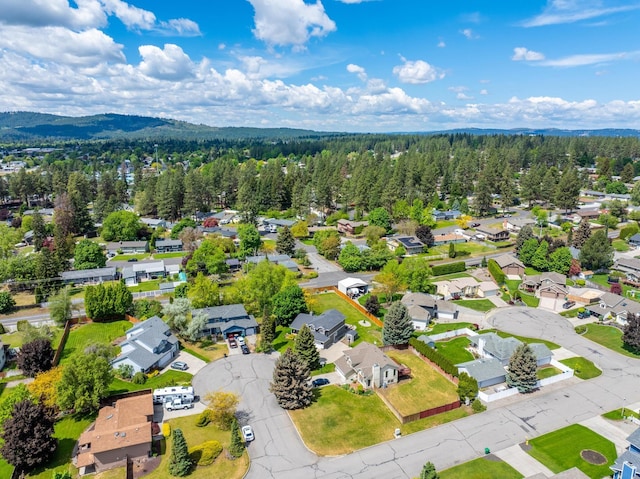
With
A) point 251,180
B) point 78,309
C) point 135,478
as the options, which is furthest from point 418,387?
point 251,180

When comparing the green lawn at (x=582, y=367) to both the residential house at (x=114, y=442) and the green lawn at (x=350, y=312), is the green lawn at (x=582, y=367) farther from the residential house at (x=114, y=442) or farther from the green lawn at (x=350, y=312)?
the residential house at (x=114, y=442)

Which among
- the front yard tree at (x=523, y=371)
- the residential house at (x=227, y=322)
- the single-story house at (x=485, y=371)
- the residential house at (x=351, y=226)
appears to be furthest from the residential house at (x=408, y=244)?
the front yard tree at (x=523, y=371)

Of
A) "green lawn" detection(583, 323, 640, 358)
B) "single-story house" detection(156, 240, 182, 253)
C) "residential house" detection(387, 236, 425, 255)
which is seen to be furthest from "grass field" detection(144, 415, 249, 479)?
"residential house" detection(387, 236, 425, 255)

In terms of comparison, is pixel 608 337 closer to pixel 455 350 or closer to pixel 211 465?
pixel 455 350

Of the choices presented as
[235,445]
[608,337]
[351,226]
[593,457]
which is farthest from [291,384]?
[351,226]

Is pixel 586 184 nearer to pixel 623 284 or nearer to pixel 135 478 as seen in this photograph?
pixel 623 284
